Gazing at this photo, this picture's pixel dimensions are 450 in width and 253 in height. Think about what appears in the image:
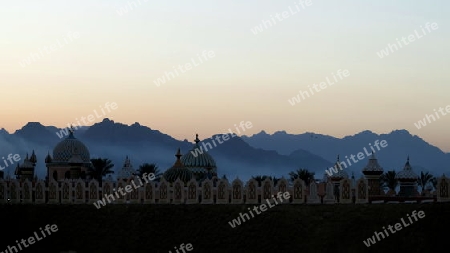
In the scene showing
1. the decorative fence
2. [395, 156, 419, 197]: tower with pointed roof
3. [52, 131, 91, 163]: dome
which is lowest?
[395, 156, 419, 197]: tower with pointed roof

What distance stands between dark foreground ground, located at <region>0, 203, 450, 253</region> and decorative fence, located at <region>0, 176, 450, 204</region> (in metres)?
0.56

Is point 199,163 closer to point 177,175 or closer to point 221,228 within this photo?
point 177,175

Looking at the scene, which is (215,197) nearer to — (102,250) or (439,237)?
(102,250)

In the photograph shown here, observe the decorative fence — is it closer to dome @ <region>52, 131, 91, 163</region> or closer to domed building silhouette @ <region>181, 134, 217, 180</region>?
domed building silhouette @ <region>181, 134, 217, 180</region>

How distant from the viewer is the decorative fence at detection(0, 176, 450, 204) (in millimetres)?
39062

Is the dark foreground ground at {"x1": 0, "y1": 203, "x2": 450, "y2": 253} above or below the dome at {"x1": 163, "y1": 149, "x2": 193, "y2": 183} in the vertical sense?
below

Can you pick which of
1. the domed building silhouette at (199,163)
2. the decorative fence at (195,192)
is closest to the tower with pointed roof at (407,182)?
the decorative fence at (195,192)

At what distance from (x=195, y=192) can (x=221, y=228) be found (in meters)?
2.51

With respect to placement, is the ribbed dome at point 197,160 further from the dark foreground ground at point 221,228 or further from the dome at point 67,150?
the dark foreground ground at point 221,228

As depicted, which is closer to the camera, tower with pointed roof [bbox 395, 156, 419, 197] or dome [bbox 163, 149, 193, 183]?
tower with pointed roof [bbox 395, 156, 419, 197]

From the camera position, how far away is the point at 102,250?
4003cm

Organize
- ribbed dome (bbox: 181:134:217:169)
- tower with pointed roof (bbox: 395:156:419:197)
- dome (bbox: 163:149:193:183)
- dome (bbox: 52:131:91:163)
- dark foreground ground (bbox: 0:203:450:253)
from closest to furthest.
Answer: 1. dark foreground ground (bbox: 0:203:450:253)
2. tower with pointed roof (bbox: 395:156:419:197)
3. dome (bbox: 163:149:193:183)
4. ribbed dome (bbox: 181:134:217:169)
5. dome (bbox: 52:131:91:163)

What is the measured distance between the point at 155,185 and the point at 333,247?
9694mm

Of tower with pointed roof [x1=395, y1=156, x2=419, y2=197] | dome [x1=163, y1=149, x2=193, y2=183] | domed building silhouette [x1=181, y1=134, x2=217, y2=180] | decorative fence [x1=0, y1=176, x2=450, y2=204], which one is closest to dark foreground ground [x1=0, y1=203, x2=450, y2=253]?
decorative fence [x1=0, y1=176, x2=450, y2=204]
